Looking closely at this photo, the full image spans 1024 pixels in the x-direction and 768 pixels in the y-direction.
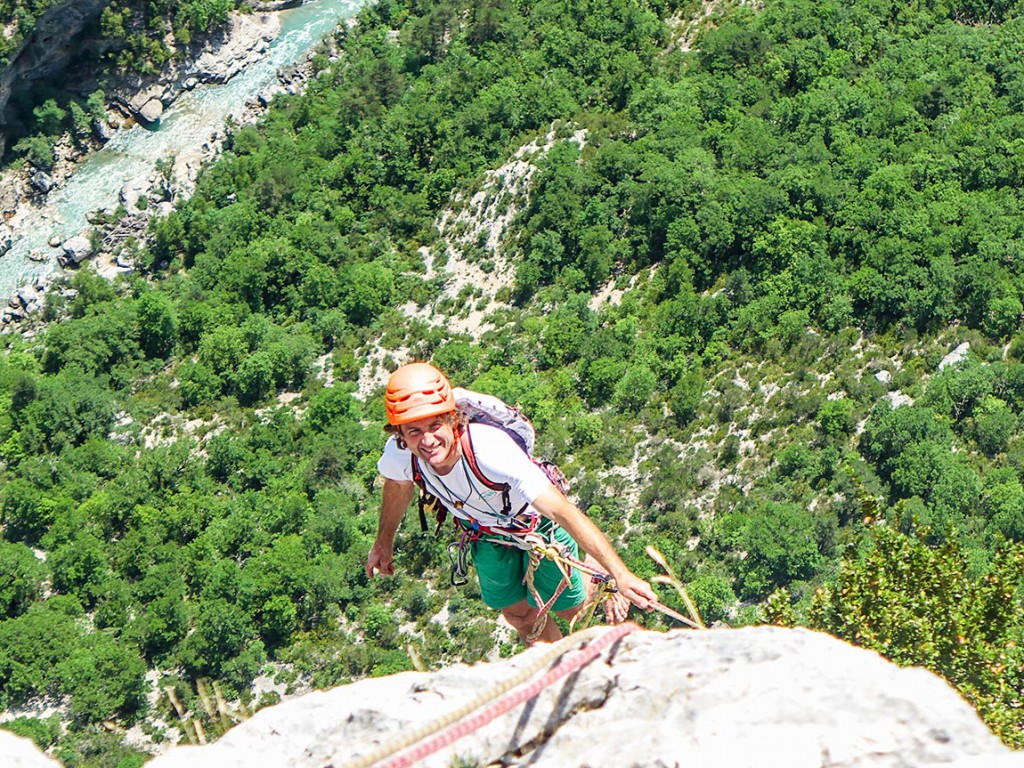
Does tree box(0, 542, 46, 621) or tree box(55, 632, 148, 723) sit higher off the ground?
tree box(0, 542, 46, 621)

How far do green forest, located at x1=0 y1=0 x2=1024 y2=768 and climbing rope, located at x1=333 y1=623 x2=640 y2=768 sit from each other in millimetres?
21302

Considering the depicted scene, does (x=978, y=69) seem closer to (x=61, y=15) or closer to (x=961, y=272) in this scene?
(x=961, y=272)

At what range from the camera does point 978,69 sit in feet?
156

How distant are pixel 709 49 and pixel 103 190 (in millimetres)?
25184

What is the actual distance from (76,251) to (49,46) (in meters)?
12.0

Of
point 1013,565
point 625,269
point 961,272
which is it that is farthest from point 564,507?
point 625,269

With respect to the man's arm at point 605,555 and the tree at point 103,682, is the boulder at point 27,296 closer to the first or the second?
the tree at point 103,682

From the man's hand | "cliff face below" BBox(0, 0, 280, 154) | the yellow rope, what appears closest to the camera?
the yellow rope

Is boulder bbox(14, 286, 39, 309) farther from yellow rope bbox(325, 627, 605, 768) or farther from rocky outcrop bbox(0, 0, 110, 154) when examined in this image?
yellow rope bbox(325, 627, 605, 768)

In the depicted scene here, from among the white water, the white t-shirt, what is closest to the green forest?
the white water

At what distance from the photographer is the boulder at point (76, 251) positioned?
50.7m

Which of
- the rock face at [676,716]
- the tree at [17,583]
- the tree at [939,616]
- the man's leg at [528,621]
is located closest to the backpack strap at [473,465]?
the rock face at [676,716]

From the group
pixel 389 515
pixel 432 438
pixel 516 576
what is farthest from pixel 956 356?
pixel 432 438

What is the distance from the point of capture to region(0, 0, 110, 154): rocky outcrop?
5591cm
